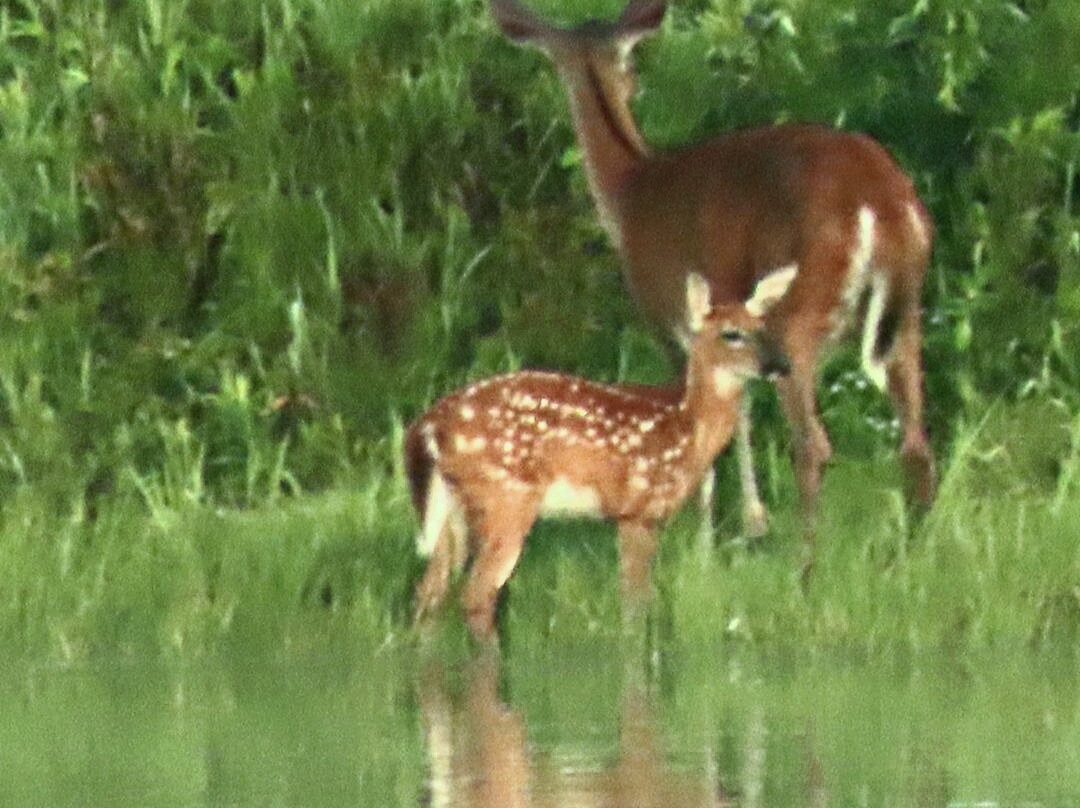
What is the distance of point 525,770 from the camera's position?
869 centimetres

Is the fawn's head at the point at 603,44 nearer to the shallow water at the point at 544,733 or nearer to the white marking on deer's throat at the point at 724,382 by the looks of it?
the white marking on deer's throat at the point at 724,382

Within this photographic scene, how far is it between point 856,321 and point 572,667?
5.56ft

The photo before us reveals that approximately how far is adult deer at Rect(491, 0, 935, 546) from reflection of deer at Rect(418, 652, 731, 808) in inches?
70.2

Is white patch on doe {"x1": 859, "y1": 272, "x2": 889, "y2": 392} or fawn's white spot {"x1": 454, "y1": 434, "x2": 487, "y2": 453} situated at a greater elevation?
white patch on doe {"x1": 859, "y1": 272, "x2": 889, "y2": 392}

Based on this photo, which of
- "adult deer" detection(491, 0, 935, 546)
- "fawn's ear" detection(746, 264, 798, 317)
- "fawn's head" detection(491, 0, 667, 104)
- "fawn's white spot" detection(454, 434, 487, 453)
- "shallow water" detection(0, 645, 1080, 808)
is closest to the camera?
"shallow water" detection(0, 645, 1080, 808)

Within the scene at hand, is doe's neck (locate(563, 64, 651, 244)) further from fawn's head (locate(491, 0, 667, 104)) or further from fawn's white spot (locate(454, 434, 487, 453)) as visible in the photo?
fawn's white spot (locate(454, 434, 487, 453))

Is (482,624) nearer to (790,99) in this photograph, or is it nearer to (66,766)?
(66,766)

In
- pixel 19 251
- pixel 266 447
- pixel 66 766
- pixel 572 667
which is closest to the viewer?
pixel 66 766

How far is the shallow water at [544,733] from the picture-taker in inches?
331

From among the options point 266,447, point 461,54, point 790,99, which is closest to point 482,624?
point 266,447

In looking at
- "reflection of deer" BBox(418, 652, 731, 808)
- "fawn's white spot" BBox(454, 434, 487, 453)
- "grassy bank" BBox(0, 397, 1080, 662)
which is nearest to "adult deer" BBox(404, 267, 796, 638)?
"fawn's white spot" BBox(454, 434, 487, 453)

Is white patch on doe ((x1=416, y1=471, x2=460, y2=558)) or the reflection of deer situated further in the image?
white patch on doe ((x1=416, y1=471, x2=460, y2=558))

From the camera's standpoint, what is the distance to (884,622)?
35.0 feet

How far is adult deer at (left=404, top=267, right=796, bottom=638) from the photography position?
10.9 metres
